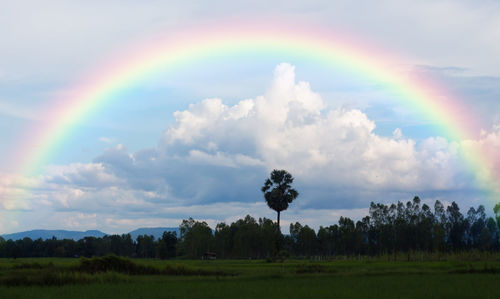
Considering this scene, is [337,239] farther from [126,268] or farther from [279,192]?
[126,268]

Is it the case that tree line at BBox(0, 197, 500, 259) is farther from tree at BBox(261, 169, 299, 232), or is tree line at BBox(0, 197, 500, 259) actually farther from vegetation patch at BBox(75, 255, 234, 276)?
vegetation patch at BBox(75, 255, 234, 276)

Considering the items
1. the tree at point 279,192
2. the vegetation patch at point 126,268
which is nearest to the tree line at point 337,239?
the tree at point 279,192

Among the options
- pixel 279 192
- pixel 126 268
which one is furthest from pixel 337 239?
pixel 126 268

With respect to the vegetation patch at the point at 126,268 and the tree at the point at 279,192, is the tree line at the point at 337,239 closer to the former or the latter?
the tree at the point at 279,192

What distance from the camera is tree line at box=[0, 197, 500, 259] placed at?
131750 mm

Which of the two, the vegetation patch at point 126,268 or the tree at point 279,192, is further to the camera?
the tree at point 279,192

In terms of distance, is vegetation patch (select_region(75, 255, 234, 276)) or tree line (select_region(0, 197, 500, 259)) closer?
vegetation patch (select_region(75, 255, 234, 276))

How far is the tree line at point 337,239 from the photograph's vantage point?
13175 centimetres

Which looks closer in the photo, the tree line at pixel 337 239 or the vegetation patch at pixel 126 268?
the vegetation patch at pixel 126 268

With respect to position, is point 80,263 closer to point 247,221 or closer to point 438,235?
point 438,235

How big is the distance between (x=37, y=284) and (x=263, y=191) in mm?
76266

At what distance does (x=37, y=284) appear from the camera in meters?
42.8

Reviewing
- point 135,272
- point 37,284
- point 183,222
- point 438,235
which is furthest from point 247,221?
point 37,284

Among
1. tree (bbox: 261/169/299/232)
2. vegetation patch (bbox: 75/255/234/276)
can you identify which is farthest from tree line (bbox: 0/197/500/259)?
vegetation patch (bbox: 75/255/234/276)
